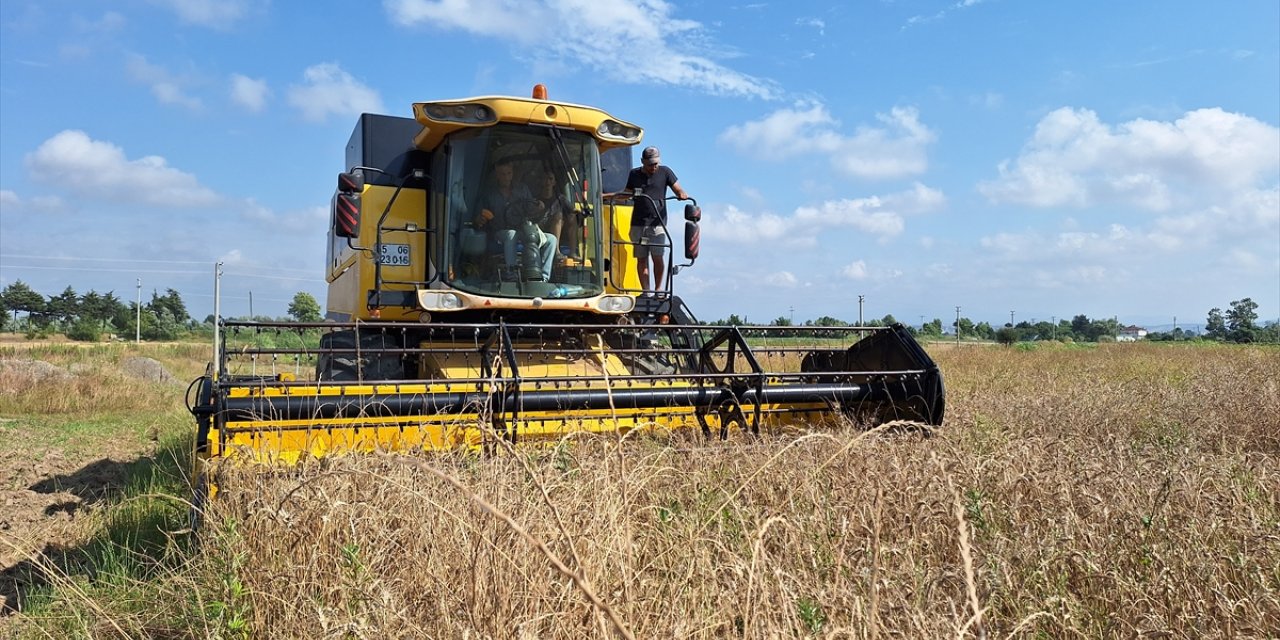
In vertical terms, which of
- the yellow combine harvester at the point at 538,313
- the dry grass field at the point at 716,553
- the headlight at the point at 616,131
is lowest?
the dry grass field at the point at 716,553

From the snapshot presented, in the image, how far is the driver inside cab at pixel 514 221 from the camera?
20.2ft

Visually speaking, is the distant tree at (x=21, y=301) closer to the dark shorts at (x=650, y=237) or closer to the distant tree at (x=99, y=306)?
the distant tree at (x=99, y=306)

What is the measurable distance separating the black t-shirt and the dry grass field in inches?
138

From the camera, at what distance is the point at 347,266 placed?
7.30 meters

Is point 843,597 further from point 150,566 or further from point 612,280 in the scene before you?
point 612,280

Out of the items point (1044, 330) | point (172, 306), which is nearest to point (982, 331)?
point (1044, 330)

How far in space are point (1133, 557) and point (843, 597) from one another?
1.39 m

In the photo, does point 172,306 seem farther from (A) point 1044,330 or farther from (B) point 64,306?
(A) point 1044,330

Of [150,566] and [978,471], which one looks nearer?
[978,471]

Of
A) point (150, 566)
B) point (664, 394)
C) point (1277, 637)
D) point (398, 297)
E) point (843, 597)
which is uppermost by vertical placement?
point (398, 297)

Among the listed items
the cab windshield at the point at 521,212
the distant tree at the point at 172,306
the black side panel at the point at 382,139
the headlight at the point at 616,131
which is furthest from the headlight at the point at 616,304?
the distant tree at the point at 172,306

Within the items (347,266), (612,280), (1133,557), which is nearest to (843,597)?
(1133,557)

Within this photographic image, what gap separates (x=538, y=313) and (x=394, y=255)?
3.95 feet

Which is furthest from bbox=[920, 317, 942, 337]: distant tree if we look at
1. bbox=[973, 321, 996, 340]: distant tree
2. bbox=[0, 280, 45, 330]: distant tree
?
bbox=[0, 280, 45, 330]: distant tree
